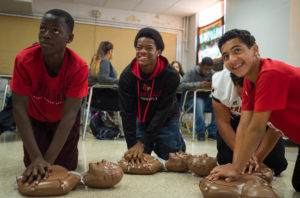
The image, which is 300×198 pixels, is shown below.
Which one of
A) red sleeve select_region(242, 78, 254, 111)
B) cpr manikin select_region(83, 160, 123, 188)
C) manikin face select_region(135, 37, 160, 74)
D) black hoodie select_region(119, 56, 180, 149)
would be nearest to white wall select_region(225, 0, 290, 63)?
black hoodie select_region(119, 56, 180, 149)

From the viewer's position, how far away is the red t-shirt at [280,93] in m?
1.07

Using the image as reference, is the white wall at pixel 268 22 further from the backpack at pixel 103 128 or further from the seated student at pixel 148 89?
the seated student at pixel 148 89

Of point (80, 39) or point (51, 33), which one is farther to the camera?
point (80, 39)

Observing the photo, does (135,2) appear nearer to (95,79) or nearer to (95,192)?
(95,79)

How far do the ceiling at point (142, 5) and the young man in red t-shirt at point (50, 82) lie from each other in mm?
4784

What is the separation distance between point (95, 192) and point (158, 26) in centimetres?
624

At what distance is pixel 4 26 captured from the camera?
616cm

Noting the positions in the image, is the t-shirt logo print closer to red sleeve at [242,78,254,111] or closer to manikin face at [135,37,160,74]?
manikin face at [135,37,160,74]

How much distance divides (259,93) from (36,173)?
0.96 meters

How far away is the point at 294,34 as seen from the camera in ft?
12.6

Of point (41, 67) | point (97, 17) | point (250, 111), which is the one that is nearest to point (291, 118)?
point (250, 111)

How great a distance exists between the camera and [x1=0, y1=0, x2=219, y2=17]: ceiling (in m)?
5.84

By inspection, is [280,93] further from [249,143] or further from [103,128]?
[103,128]

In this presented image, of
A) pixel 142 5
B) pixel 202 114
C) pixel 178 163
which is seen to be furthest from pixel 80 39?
pixel 178 163
